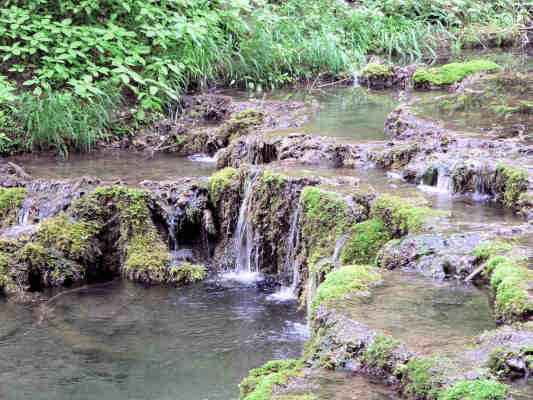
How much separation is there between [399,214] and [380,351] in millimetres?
2687

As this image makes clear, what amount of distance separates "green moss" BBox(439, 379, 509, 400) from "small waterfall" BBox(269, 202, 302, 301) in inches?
158

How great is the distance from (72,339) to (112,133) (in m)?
5.12

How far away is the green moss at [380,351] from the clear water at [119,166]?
554 cm

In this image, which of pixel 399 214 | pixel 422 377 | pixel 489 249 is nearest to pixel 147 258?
pixel 399 214

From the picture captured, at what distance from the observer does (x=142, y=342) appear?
686cm

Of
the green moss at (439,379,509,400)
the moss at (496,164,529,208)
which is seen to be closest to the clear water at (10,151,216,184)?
the moss at (496,164,529,208)

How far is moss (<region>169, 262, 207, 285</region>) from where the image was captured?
8.27 meters

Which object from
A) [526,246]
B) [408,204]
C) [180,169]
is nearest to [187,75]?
[180,169]

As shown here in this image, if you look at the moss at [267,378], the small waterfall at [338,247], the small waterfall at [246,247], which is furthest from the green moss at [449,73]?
the moss at [267,378]

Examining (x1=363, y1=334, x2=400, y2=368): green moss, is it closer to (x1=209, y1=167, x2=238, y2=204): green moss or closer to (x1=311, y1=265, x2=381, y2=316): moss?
(x1=311, y1=265, x2=381, y2=316): moss

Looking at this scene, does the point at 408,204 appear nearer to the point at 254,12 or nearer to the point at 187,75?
the point at 187,75

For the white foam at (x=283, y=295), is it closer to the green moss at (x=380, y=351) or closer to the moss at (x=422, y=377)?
the green moss at (x=380, y=351)

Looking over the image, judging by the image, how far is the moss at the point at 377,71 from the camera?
46.1ft

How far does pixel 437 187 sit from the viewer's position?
798 cm
